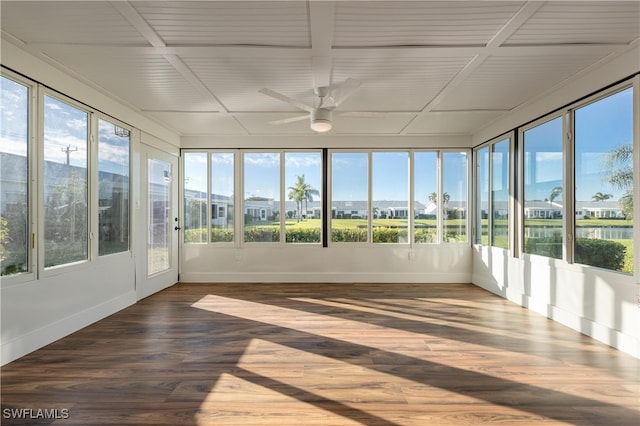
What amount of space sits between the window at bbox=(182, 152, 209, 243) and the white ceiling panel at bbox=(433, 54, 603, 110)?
14.1ft

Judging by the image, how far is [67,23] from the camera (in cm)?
241

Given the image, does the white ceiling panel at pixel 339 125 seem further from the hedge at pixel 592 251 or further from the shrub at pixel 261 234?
the hedge at pixel 592 251

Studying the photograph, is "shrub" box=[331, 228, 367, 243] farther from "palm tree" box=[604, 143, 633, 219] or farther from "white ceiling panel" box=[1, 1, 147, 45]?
"white ceiling panel" box=[1, 1, 147, 45]

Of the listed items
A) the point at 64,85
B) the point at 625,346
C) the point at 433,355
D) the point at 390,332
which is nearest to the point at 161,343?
the point at 390,332

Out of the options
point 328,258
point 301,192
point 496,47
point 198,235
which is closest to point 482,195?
point 328,258

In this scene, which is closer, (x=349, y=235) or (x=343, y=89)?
(x=343, y=89)

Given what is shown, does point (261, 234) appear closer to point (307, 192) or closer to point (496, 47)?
point (307, 192)

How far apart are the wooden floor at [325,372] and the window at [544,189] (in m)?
0.96

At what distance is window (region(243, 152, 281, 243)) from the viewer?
19.9 ft

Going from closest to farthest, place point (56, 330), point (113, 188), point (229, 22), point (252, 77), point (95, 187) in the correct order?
1. point (229, 22)
2. point (56, 330)
3. point (252, 77)
4. point (95, 187)
5. point (113, 188)

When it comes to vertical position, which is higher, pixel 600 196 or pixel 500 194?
pixel 500 194

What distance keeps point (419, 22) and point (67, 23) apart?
2.65m

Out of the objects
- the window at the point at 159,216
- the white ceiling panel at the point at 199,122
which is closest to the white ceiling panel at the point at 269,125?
the white ceiling panel at the point at 199,122

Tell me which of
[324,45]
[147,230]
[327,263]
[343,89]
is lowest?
[327,263]
